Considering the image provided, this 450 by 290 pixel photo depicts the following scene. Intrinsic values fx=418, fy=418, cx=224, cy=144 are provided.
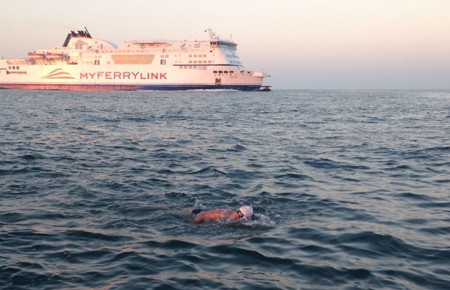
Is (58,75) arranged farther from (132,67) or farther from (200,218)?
(200,218)

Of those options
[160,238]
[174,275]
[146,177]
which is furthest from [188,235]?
[146,177]

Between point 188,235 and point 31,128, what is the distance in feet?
56.0

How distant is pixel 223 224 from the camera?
6926 millimetres

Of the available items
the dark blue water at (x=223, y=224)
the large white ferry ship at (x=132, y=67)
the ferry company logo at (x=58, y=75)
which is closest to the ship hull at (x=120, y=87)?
the large white ferry ship at (x=132, y=67)

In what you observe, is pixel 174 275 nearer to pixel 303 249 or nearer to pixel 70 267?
pixel 70 267

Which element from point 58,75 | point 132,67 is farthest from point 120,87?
point 58,75

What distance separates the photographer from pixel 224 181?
10242 millimetres

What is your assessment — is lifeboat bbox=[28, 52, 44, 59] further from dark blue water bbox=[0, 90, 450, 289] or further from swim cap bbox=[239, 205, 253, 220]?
swim cap bbox=[239, 205, 253, 220]

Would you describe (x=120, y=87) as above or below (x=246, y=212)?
below

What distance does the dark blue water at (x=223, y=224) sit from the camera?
198 inches

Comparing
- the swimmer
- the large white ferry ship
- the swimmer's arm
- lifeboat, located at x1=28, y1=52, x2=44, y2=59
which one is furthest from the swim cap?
lifeboat, located at x1=28, y1=52, x2=44, y2=59

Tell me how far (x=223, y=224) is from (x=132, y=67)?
7262cm

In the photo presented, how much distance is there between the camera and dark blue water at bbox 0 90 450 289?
5031 millimetres

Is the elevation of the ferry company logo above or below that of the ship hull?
above
